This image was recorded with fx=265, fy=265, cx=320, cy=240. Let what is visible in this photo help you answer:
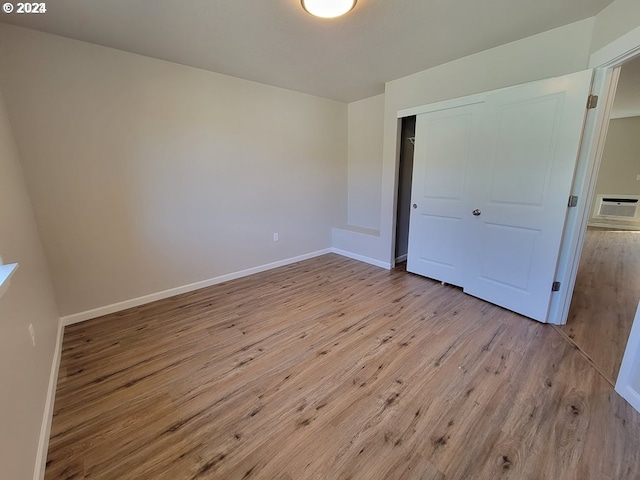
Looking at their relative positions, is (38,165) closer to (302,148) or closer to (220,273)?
(220,273)

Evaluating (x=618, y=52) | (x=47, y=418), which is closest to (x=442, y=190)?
(x=618, y=52)

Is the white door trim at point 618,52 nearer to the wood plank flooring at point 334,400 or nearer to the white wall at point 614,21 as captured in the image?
the white wall at point 614,21

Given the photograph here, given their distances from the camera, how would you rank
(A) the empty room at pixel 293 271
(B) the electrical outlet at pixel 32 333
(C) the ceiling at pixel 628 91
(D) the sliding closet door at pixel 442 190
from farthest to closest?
(C) the ceiling at pixel 628 91 → (D) the sliding closet door at pixel 442 190 → (B) the electrical outlet at pixel 32 333 → (A) the empty room at pixel 293 271

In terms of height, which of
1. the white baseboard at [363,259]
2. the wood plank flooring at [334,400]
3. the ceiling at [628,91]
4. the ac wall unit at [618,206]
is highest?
the ceiling at [628,91]

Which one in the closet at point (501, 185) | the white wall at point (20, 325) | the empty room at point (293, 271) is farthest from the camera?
the closet at point (501, 185)

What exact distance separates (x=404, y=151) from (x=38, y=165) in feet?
13.2

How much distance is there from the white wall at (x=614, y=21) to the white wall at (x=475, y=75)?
66 mm

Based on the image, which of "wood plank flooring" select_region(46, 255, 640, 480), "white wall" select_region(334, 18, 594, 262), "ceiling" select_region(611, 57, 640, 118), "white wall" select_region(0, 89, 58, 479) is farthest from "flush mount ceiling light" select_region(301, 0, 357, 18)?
"ceiling" select_region(611, 57, 640, 118)

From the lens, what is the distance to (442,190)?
3037 mm

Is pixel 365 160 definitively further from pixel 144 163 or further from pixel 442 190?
pixel 144 163

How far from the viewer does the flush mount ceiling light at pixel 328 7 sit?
169 centimetres

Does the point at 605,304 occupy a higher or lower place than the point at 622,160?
lower

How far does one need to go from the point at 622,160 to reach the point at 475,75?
20.6 feet

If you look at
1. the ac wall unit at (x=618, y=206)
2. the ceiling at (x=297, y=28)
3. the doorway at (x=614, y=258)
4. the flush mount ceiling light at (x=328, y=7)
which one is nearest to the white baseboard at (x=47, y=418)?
the ceiling at (x=297, y=28)
